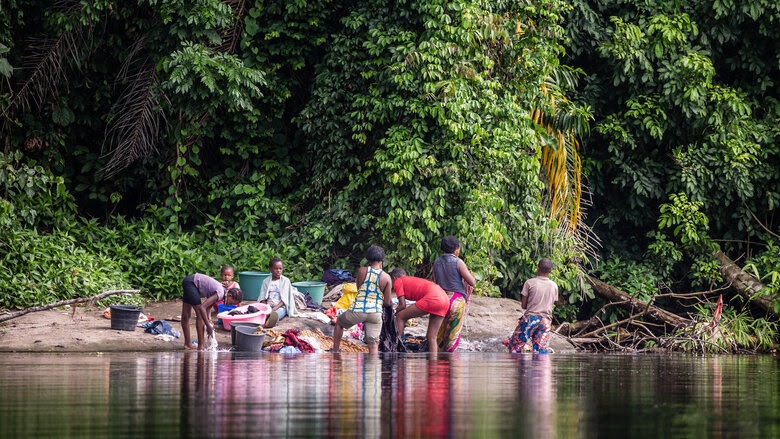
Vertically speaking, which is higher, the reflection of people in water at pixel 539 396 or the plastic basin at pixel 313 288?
the plastic basin at pixel 313 288

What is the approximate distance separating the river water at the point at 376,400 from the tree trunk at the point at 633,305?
804 centimetres

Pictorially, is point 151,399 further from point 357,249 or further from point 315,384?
point 357,249

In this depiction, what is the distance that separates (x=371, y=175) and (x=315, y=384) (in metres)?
11.6

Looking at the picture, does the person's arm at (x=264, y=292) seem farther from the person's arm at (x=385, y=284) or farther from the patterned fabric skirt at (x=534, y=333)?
the patterned fabric skirt at (x=534, y=333)

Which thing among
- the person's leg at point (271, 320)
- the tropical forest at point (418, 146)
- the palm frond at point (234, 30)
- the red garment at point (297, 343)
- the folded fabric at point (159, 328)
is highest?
the palm frond at point (234, 30)

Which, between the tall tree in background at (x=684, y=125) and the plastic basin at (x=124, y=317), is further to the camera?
the tall tree in background at (x=684, y=125)

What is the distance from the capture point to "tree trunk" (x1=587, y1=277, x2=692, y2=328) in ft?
61.7

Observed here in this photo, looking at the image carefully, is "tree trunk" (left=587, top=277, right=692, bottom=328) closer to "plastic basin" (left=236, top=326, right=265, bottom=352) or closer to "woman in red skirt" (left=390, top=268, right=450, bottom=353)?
"woman in red skirt" (left=390, top=268, right=450, bottom=353)

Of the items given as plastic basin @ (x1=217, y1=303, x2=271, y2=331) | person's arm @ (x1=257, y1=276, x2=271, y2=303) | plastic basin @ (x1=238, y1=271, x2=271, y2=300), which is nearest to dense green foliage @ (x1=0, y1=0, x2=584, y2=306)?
plastic basin @ (x1=238, y1=271, x2=271, y2=300)

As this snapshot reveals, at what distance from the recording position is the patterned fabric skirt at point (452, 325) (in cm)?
1423

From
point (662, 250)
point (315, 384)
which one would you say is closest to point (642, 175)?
point (662, 250)

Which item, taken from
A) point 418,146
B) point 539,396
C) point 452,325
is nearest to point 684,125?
point 418,146

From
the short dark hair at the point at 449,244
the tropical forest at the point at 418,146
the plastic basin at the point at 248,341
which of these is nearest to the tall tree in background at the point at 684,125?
the tropical forest at the point at 418,146

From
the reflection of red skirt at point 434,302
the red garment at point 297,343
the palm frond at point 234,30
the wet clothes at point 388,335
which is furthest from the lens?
the palm frond at point 234,30
